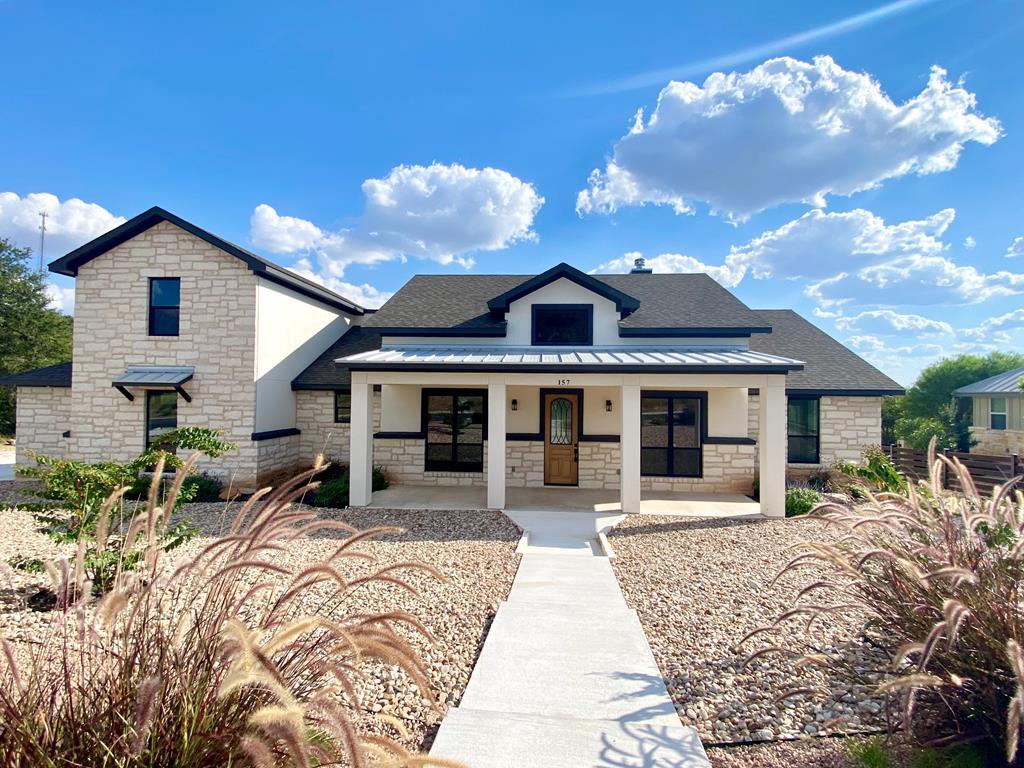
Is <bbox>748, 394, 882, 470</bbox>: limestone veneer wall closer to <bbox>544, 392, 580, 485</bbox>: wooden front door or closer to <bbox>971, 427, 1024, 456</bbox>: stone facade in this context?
<bbox>544, 392, 580, 485</bbox>: wooden front door

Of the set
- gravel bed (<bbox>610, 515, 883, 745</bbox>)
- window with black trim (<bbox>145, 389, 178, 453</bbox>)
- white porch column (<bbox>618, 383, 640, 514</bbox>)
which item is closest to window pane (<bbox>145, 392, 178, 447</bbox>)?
window with black trim (<bbox>145, 389, 178, 453</bbox>)

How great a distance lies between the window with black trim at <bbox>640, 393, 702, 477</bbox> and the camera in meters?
13.6

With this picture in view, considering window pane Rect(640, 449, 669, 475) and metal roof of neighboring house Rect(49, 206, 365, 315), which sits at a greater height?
metal roof of neighboring house Rect(49, 206, 365, 315)

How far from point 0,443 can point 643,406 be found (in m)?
31.7


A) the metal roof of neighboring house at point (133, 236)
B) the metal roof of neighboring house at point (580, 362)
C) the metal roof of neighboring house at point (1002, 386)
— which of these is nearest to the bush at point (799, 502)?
the metal roof of neighboring house at point (580, 362)

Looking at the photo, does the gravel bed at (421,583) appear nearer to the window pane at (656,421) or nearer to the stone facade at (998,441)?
the window pane at (656,421)

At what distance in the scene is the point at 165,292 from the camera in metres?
13.4

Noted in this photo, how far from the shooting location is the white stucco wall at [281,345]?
1336cm

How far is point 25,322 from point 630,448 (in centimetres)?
3716

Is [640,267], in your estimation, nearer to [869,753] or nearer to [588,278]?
[588,278]

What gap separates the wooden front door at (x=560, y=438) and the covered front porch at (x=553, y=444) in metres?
0.03

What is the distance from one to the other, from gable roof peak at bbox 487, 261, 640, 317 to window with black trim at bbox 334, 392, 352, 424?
5429 millimetres

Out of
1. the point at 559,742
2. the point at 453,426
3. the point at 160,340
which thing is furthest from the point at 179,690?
the point at 160,340

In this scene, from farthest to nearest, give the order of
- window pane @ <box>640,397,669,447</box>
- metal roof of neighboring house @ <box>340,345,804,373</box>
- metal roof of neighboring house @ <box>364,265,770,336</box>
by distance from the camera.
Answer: metal roof of neighboring house @ <box>364,265,770,336</box>
window pane @ <box>640,397,669,447</box>
metal roof of neighboring house @ <box>340,345,804,373</box>
